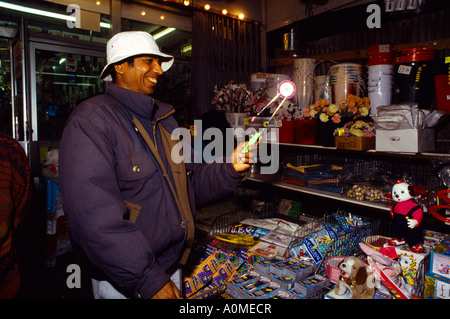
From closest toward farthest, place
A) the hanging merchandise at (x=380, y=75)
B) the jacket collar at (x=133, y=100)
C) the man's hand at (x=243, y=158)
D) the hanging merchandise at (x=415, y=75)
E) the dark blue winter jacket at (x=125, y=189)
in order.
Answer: the dark blue winter jacket at (x=125, y=189), the jacket collar at (x=133, y=100), the man's hand at (x=243, y=158), the hanging merchandise at (x=415, y=75), the hanging merchandise at (x=380, y=75)

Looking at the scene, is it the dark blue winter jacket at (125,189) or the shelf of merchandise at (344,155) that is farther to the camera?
the shelf of merchandise at (344,155)

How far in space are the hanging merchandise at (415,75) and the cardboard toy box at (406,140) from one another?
1.32 feet

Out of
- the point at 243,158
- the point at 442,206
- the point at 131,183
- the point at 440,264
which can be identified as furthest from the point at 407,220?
the point at 131,183

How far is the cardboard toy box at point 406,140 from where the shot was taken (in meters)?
2.18

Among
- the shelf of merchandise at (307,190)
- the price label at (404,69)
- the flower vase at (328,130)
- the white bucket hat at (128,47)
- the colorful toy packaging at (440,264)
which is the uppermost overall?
the price label at (404,69)

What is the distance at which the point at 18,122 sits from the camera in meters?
3.71

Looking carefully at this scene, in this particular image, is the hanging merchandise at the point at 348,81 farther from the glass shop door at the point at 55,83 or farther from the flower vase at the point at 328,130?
the glass shop door at the point at 55,83

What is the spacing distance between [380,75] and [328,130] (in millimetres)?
635

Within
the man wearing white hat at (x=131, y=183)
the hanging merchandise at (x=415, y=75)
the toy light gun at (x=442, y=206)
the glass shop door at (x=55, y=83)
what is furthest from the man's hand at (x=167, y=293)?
the glass shop door at (x=55, y=83)

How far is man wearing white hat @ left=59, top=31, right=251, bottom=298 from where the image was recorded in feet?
3.82

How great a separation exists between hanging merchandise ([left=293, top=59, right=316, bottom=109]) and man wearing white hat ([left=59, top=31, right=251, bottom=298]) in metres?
1.89

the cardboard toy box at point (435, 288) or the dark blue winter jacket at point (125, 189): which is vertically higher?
the dark blue winter jacket at point (125, 189)
